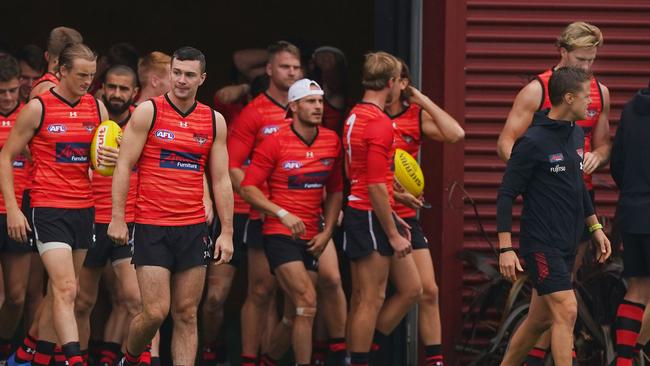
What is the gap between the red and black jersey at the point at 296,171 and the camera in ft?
34.8

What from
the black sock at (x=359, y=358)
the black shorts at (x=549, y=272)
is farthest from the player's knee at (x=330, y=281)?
the black shorts at (x=549, y=272)

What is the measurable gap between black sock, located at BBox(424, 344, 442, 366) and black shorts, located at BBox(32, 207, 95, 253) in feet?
8.38

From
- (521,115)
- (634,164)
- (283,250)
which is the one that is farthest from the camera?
(283,250)

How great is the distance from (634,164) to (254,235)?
277 cm

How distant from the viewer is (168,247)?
9336 mm

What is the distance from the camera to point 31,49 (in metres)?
11.8

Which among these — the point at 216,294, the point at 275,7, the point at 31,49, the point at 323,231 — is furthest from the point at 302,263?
the point at 275,7

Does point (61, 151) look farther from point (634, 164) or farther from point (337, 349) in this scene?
point (634, 164)

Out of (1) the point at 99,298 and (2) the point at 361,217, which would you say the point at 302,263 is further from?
(1) the point at 99,298

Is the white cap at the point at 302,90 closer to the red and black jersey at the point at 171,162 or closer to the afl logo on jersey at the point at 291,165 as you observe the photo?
the afl logo on jersey at the point at 291,165

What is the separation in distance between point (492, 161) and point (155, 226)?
3.26 m

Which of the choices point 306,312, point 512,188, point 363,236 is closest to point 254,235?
point 306,312

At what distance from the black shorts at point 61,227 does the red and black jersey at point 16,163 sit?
38.2 inches

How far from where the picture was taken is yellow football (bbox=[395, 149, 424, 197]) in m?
10.8
